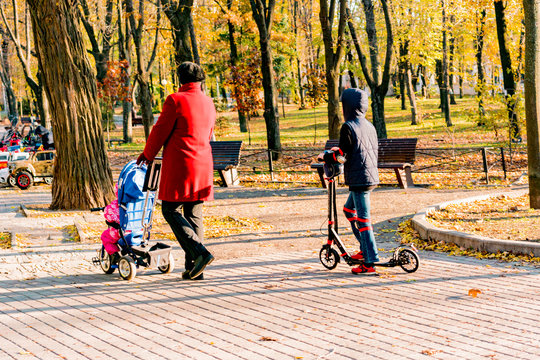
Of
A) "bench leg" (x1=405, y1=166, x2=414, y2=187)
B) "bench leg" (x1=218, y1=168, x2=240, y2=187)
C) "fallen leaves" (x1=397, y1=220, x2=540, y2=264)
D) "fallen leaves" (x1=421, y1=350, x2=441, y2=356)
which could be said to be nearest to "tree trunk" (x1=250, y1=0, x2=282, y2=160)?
"bench leg" (x1=218, y1=168, x2=240, y2=187)

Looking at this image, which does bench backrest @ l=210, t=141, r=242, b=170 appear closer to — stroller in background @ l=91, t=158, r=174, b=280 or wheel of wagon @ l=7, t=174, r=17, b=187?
wheel of wagon @ l=7, t=174, r=17, b=187

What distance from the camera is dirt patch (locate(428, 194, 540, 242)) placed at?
8.63m

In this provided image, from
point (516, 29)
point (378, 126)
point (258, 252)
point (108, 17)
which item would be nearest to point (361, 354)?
point (258, 252)

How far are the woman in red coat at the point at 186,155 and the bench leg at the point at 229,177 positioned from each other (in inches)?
365

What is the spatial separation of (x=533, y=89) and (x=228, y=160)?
812 cm

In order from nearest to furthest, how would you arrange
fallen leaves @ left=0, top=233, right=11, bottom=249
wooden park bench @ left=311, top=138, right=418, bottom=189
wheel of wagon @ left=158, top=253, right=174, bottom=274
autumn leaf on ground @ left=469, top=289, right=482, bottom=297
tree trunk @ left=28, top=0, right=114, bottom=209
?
autumn leaf on ground @ left=469, top=289, right=482, bottom=297, wheel of wagon @ left=158, top=253, right=174, bottom=274, fallen leaves @ left=0, top=233, right=11, bottom=249, tree trunk @ left=28, top=0, right=114, bottom=209, wooden park bench @ left=311, top=138, right=418, bottom=189

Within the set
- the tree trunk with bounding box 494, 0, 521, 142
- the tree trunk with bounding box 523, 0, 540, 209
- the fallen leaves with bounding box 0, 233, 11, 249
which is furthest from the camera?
the tree trunk with bounding box 494, 0, 521, 142

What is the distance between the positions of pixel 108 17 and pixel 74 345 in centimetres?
3245

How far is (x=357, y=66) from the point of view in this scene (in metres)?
40.8

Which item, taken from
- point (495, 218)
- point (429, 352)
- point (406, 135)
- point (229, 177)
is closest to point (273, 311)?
point (429, 352)

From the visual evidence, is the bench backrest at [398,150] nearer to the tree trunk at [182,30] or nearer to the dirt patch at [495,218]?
the dirt patch at [495,218]

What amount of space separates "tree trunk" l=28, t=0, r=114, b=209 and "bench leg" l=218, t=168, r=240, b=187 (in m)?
4.18

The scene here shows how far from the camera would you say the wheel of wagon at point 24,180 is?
691 inches

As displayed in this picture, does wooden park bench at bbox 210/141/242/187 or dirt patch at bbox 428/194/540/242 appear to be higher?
wooden park bench at bbox 210/141/242/187
